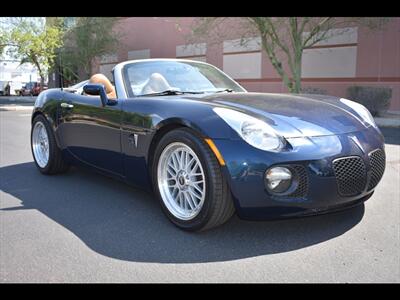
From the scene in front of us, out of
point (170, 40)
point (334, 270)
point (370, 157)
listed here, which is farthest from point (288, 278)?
point (170, 40)

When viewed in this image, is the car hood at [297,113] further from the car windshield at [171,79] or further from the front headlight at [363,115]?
the car windshield at [171,79]

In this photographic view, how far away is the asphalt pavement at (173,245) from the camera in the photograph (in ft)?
8.10

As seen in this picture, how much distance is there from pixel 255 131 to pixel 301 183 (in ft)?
1.52

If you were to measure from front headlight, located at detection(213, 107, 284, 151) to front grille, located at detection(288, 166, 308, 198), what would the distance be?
19 centimetres

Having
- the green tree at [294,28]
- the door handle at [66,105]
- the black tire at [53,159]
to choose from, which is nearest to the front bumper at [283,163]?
the door handle at [66,105]

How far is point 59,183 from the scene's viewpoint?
4.65 m

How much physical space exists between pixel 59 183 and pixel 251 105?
2560 mm

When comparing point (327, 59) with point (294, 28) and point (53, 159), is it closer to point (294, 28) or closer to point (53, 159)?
point (294, 28)

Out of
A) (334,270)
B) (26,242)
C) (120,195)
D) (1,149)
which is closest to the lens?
(334,270)

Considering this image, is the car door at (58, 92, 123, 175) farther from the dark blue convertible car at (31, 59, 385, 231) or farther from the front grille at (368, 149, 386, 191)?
the front grille at (368, 149, 386, 191)

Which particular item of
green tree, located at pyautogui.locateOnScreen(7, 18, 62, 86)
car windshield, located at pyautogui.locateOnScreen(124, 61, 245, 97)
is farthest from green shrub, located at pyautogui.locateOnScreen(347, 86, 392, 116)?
green tree, located at pyautogui.locateOnScreen(7, 18, 62, 86)

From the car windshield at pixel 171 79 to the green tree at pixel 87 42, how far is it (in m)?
Answer: 23.3
